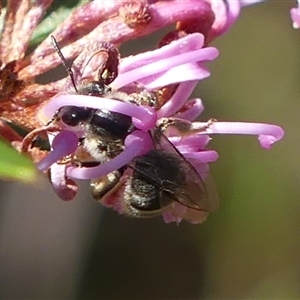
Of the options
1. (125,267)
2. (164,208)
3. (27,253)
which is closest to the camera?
(164,208)

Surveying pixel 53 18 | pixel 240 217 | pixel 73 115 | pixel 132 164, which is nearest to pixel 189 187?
pixel 132 164

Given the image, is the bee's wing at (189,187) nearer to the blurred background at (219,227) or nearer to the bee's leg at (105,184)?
the bee's leg at (105,184)

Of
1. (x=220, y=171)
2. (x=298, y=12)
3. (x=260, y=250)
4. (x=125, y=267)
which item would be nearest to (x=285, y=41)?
(x=220, y=171)

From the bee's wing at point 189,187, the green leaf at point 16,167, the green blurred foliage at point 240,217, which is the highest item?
the green leaf at point 16,167

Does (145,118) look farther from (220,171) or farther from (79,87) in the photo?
(220,171)

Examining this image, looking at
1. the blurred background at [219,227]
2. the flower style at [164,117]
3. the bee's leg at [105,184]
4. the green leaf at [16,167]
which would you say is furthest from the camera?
the blurred background at [219,227]

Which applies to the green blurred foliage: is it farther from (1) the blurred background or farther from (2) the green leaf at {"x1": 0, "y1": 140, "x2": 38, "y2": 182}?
(2) the green leaf at {"x1": 0, "y1": 140, "x2": 38, "y2": 182}

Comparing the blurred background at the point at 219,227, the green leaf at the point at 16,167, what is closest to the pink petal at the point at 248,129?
the green leaf at the point at 16,167
